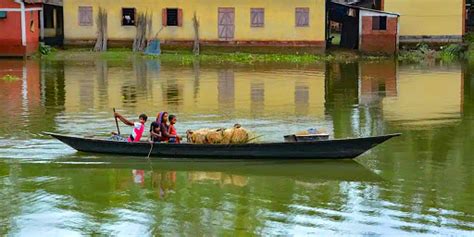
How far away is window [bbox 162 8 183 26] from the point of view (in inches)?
1686

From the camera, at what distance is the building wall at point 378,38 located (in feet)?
142

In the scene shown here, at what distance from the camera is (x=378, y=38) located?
4356 cm

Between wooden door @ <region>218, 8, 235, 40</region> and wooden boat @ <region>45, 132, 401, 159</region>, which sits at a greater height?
wooden door @ <region>218, 8, 235, 40</region>

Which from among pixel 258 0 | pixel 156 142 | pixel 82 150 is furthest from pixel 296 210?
pixel 258 0

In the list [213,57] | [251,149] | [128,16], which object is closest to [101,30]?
[128,16]

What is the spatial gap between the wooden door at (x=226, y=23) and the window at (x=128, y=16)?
508 cm

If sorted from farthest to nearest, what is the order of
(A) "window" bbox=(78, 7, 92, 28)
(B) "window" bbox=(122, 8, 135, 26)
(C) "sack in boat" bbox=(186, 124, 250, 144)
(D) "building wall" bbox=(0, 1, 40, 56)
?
(B) "window" bbox=(122, 8, 135, 26)
(A) "window" bbox=(78, 7, 92, 28)
(D) "building wall" bbox=(0, 1, 40, 56)
(C) "sack in boat" bbox=(186, 124, 250, 144)

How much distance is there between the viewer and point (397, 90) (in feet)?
90.7

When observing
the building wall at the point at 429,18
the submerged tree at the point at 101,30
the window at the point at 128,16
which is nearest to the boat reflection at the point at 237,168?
the submerged tree at the point at 101,30

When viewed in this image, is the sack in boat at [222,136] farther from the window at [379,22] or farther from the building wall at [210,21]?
the window at [379,22]

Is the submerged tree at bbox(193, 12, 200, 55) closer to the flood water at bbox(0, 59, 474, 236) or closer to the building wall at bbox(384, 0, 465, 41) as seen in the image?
the building wall at bbox(384, 0, 465, 41)

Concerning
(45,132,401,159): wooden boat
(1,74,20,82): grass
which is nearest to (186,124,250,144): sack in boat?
(45,132,401,159): wooden boat

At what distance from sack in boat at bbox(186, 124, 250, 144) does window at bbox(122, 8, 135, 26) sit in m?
29.5

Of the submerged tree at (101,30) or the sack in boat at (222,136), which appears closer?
the sack in boat at (222,136)
